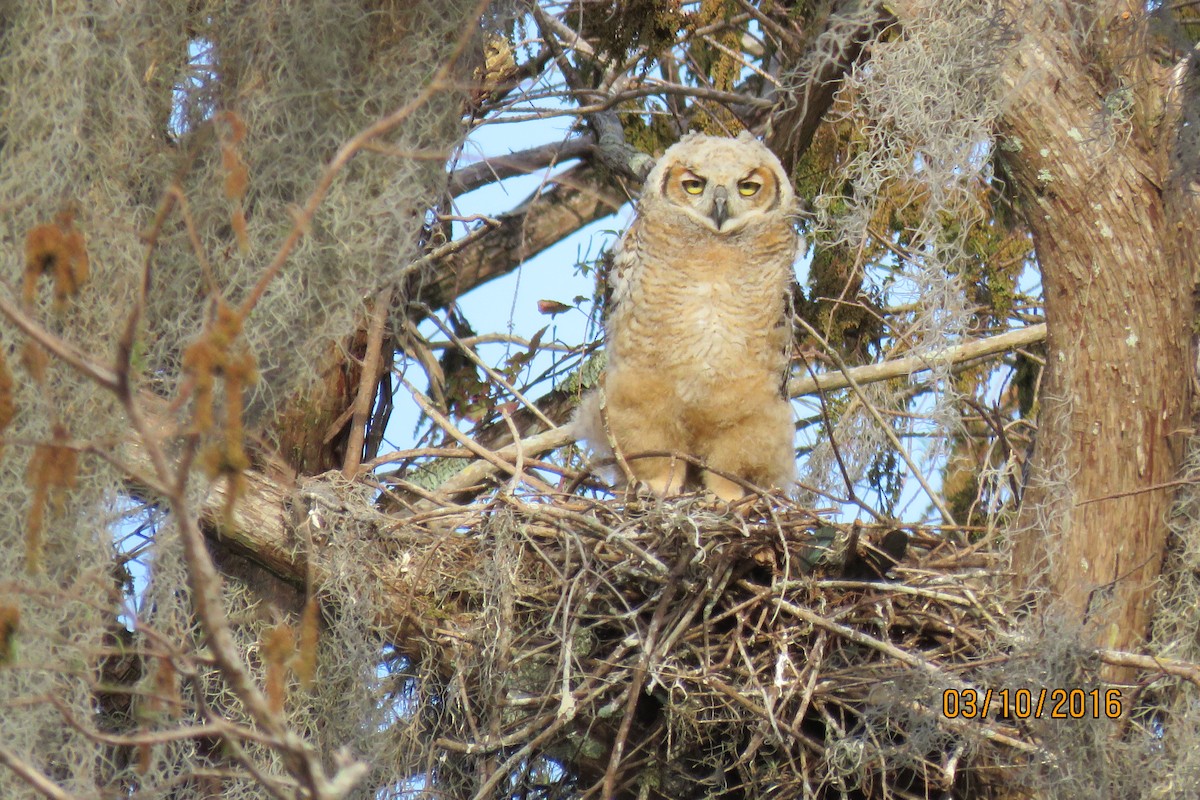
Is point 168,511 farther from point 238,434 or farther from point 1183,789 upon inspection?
point 1183,789

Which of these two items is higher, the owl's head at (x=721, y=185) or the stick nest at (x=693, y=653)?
the owl's head at (x=721, y=185)

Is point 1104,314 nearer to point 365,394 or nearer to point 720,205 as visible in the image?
point 720,205

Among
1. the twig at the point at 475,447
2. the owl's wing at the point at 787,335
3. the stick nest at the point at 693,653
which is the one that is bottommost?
the stick nest at the point at 693,653

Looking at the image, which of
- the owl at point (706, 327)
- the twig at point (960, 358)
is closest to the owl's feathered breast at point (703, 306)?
the owl at point (706, 327)

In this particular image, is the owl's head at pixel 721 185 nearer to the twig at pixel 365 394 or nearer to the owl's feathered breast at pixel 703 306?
the owl's feathered breast at pixel 703 306

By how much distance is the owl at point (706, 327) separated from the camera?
434cm

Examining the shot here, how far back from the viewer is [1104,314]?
11.4 ft

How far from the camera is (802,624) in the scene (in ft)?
11.2

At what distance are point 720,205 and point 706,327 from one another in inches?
17.7

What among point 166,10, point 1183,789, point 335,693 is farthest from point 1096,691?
point 166,10

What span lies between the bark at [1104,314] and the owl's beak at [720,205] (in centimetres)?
118

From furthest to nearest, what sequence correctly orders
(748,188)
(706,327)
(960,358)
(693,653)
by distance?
(748,188), (960,358), (706,327), (693,653)

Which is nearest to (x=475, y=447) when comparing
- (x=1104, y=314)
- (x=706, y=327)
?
(x=706, y=327)

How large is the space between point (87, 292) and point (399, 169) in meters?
0.78
